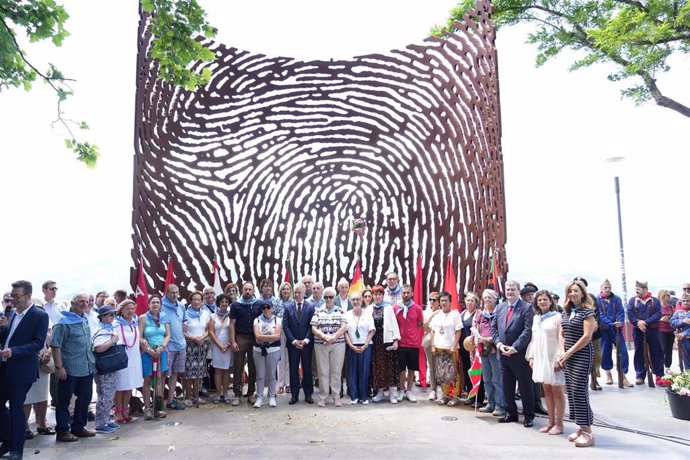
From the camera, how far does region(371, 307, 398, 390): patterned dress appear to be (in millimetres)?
5828

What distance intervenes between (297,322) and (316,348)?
344 mm

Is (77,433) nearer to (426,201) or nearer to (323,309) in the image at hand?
(323,309)

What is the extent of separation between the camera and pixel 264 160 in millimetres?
7484

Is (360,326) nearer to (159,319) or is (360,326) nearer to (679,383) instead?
(159,319)

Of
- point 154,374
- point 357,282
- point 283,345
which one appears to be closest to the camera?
point 154,374

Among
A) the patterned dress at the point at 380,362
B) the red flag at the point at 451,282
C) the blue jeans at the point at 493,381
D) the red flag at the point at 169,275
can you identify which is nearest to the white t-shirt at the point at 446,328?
the blue jeans at the point at 493,381

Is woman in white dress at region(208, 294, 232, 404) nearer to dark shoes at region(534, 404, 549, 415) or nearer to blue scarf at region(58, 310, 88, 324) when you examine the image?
blue scarf at region(58, 310, 88, 324)

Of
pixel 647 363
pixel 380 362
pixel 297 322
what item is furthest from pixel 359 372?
pixel 647 363

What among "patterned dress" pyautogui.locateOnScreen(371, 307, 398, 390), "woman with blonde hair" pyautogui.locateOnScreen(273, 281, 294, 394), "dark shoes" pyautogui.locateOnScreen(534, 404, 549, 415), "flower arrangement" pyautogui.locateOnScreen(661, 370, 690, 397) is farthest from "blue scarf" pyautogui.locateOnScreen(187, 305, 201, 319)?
"flower arrangement" pyautogui.locateOnScreen(661, 370, 690, 397)

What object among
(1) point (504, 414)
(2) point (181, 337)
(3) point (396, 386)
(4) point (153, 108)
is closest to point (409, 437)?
(1) point (504, 414)

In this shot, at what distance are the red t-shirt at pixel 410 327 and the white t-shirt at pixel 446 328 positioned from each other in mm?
296

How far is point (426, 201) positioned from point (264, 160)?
2.28 meters

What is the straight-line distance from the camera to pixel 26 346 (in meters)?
3.78

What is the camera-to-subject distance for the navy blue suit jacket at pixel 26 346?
377 cm
